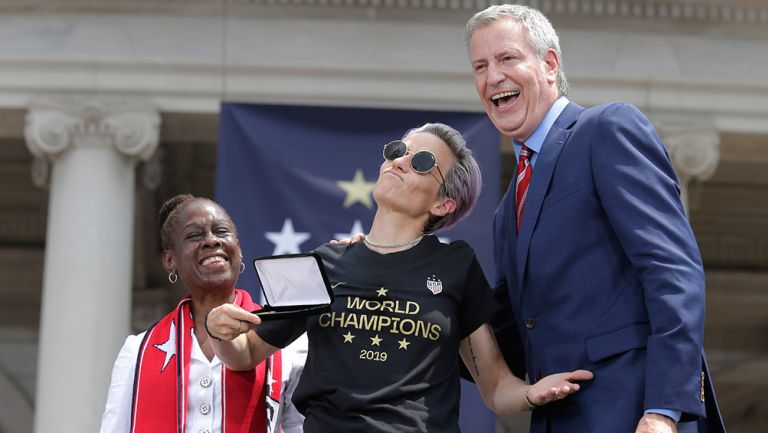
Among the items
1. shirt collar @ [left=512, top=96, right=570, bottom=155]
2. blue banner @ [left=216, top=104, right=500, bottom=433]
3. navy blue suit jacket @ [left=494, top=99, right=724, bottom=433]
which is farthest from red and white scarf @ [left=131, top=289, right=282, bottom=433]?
blue banner @ [left=216, top=104, right=500, bottom=433]

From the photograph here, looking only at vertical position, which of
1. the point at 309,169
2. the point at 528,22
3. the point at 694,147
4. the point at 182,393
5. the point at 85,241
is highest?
the point at 528,22

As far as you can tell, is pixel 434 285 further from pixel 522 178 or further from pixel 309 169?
pixel 309 169

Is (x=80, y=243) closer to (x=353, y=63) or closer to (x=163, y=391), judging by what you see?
(x=353, y=63)

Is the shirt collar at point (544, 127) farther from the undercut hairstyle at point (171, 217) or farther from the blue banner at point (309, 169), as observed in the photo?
the blue banner at point (309, 169)

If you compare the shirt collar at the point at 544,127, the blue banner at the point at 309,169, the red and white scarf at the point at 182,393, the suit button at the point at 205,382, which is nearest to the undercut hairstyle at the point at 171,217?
the red and white scarf at the point at 182,393

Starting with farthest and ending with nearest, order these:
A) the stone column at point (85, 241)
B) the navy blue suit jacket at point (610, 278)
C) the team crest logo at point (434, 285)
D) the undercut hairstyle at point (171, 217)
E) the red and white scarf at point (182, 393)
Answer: the stone column at point (85, 241) → the undercut hairstyle at point (171, 217) → the red and white scarf at point (182, 393) → the team crest logo at point (434, 285) → the navy blue suit jacket at point (610, 278)

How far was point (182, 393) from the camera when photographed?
4.05 meters

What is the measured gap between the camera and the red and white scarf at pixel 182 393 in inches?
159

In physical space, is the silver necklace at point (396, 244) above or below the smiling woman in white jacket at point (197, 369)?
above

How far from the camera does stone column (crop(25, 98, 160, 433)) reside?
8.12 meters

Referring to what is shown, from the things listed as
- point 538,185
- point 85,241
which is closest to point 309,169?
point 85,241

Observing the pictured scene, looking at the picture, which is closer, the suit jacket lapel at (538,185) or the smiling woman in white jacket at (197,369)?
the suit jacket lapel at (538,185)

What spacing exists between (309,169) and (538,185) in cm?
475

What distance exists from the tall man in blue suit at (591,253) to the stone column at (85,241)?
15.6ft
